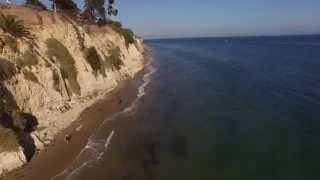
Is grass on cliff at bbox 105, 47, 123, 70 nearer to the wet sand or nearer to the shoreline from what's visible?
the shoreline

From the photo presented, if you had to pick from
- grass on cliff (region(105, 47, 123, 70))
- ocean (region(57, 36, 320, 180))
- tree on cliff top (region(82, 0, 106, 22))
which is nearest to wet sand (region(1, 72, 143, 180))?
ocean (region(57, 36, 320, 180))

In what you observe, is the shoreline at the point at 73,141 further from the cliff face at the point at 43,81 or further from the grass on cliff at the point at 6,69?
the grass on cliff at the point at 6,69

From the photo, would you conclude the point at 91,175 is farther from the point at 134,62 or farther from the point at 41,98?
the point at 134,62

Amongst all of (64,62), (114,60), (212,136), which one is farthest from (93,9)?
(212,136)

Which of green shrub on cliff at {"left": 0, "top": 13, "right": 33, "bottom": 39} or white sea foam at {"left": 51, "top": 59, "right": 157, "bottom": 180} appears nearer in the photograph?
white sea foam at {"left": 51, "top": 59, "right": 157, "bottom": 180}

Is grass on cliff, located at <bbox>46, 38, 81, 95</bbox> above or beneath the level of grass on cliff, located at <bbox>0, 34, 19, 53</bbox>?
beneath

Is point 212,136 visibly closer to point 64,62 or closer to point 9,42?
point 64,62

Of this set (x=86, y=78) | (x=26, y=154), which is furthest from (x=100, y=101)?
(x=26, y=154)
